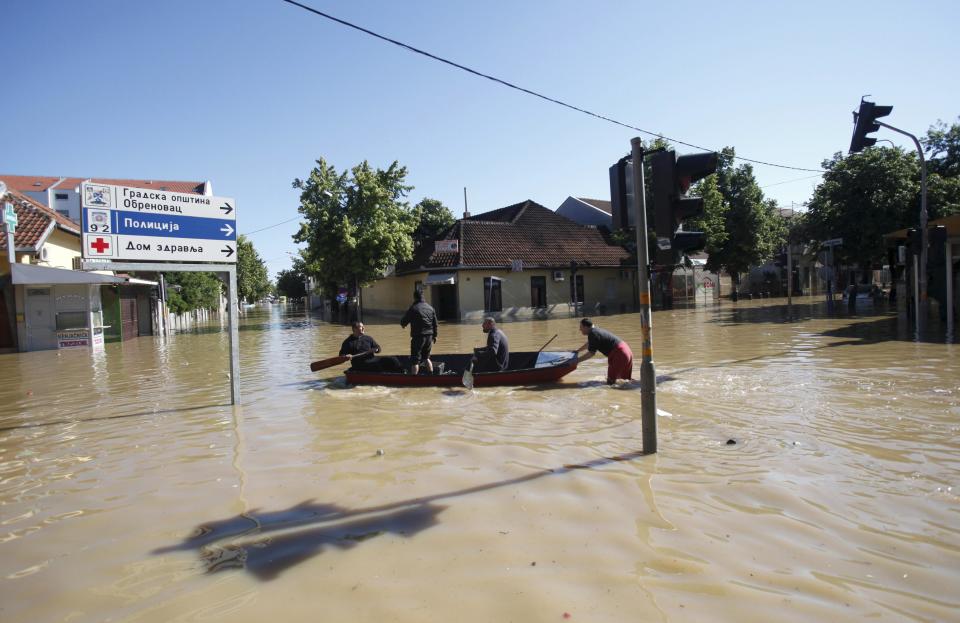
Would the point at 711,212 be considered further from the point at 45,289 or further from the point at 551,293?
the point at 45,289

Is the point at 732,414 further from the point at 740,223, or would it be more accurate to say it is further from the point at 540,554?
the point at 740,223

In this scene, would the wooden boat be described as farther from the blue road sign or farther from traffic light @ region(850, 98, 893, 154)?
traffic light @ region(850, 98, 893, 154)

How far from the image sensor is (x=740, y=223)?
40.5m

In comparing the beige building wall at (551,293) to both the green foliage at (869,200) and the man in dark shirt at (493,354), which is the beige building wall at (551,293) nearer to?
the green foliage at (869,200)

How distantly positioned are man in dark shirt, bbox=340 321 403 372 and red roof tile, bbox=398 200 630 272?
1894 centimetres

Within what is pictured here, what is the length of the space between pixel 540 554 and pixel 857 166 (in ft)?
107

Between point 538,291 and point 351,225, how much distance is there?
11706 mm

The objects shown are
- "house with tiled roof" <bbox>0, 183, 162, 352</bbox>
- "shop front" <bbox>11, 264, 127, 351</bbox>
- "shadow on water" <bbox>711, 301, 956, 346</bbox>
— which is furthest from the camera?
"shop front" <bbox>11, 264, 127, 351</bbox>

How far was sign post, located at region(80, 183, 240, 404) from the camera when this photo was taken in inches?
298

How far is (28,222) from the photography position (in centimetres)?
2072

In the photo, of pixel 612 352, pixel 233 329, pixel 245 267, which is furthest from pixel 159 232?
pixel 245 267

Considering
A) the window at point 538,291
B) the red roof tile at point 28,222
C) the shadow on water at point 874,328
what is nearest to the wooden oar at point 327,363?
the shadow on water at point 874,328

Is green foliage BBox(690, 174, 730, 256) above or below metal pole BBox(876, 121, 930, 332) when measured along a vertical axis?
above

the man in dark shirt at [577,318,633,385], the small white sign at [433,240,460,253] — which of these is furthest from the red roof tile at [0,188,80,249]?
the man in dark shirt at [577,318,633,385]
